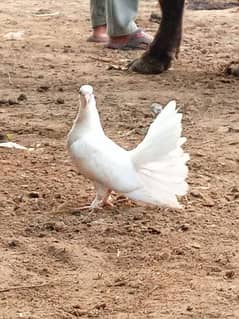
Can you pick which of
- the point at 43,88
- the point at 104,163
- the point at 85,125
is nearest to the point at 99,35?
the point at 43,88

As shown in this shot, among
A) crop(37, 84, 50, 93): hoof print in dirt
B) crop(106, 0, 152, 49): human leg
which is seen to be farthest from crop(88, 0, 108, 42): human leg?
crop(37, 84, 50, 93): hoof print in dirt

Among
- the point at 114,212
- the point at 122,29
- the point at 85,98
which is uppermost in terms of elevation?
the point at 85,98

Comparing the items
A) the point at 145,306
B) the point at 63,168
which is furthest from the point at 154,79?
the point at 145,306

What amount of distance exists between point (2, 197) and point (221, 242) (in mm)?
840

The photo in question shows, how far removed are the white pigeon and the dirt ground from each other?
115 mm

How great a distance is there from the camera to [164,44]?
550 cm

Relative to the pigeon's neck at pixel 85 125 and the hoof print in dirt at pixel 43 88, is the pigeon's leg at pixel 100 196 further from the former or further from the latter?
the hoof print in dirt at pixel 43 88

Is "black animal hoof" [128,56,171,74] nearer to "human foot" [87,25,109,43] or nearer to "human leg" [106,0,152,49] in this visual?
"human leg" [106,0,152,49]

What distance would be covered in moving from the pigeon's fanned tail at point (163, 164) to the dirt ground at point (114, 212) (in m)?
0.11

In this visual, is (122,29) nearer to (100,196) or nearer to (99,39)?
(99,39)

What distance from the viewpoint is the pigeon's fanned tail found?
3176mm

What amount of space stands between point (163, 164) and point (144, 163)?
73 millimetres

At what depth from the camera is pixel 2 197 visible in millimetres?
3508

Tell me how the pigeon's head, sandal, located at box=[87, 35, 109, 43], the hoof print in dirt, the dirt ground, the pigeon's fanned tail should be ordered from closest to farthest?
the dirt ground, the pigeon's fanned tail, the pigeon's head, the hoof print in dirt, sandal, located at box=[87, 35, 109, 43]
